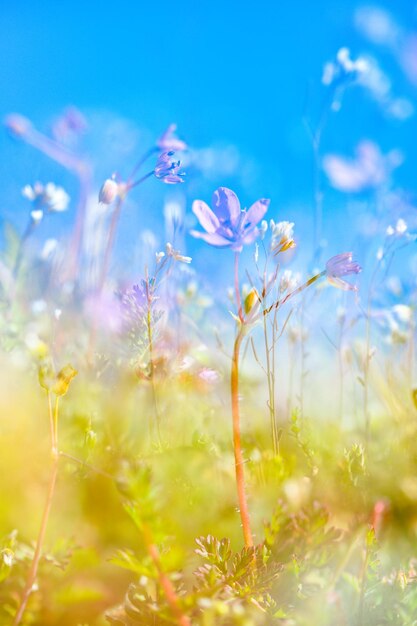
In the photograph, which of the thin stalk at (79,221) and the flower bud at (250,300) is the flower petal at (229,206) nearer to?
the flower bud at (250,300)

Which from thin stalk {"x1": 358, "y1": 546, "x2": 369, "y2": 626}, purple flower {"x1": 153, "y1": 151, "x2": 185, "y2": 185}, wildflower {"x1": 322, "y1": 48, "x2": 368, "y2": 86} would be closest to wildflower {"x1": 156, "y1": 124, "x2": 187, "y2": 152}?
purple flower {"x1": 153, "y1": 151, "x2": 185, "y2": 185}

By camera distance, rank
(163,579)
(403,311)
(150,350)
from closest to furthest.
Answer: (163,579), (150,350), (403,311)

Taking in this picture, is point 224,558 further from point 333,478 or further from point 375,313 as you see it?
point 375,313

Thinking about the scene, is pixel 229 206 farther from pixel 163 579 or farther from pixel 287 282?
pixel 163 579

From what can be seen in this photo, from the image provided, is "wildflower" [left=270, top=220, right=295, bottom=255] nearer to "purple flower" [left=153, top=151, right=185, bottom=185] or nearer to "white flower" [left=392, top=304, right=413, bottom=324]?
"purple flower" [left=153, top=151, right=185, bottom=185]

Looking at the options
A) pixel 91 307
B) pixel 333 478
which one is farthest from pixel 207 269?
pixel 333 478

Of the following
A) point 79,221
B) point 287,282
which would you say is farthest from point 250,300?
point 79,221
